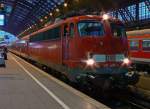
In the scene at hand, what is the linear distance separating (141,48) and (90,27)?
15.5 meters

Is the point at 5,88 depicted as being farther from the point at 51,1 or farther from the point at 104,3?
the point at 51,1

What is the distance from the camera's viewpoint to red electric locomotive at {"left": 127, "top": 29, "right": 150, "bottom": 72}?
31.8 metres

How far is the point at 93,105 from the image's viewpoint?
13.2 m

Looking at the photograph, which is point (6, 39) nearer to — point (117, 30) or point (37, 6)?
point (37, 6)

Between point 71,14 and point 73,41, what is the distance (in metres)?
2.78

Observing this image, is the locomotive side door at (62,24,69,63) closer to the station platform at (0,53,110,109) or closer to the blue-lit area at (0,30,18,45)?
the station platform at (0,53,110,109)

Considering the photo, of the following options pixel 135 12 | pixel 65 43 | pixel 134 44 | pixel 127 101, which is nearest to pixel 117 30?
pixel 65 43

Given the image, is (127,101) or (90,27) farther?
(90,27)

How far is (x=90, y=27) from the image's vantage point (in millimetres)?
18156

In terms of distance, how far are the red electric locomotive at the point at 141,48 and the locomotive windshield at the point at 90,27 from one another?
13.5 metres

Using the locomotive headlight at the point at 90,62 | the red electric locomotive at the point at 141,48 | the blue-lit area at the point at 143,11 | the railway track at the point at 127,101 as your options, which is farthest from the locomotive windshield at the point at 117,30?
the blue-lit area at the point at 143,11

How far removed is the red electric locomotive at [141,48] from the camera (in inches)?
1252

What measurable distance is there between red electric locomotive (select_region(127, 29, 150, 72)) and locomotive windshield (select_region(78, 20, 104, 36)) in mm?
13534

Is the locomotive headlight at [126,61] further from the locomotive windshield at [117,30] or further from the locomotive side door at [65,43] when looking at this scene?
the locomotive side door at [65,43]
